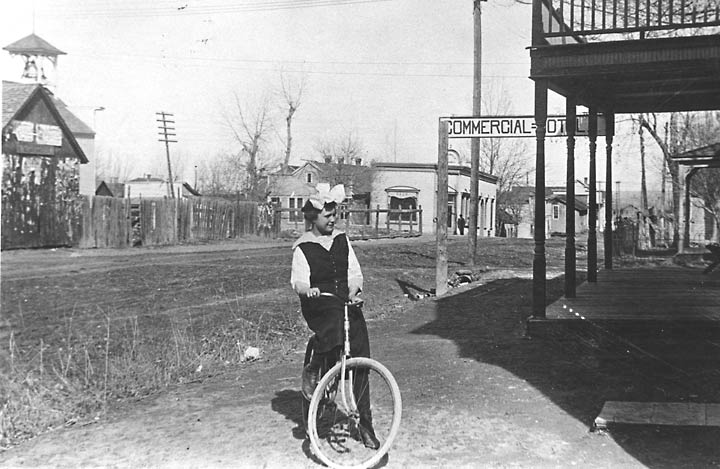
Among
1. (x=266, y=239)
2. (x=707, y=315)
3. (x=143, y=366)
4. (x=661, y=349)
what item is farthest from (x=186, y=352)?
(x=266, y=239)

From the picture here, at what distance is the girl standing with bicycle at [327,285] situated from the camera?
16.0ft

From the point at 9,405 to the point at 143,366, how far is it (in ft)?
6.10

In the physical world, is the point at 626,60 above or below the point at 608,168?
above

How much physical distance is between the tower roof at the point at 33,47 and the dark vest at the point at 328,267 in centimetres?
263

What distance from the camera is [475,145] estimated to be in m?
21.0

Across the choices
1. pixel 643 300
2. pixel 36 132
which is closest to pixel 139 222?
pixel 36 132

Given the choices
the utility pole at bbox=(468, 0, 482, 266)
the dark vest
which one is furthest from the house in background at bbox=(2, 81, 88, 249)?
the utility pole at bbox=(468, 0, 482, 266)

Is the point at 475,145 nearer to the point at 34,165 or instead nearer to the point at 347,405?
the point at 34,165

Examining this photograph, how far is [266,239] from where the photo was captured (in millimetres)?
34281

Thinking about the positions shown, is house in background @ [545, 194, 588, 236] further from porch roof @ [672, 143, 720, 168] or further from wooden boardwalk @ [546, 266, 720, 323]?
wooden boardwalk @ [546, 266, 720, 323]

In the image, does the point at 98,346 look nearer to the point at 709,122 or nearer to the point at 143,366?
the point at 143,366

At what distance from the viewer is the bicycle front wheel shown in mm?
4578

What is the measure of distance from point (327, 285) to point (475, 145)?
654 inches

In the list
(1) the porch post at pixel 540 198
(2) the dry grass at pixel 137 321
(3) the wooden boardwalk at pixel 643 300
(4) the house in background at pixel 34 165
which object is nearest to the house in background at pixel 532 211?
(2) the dry grass at pixel 137 321
